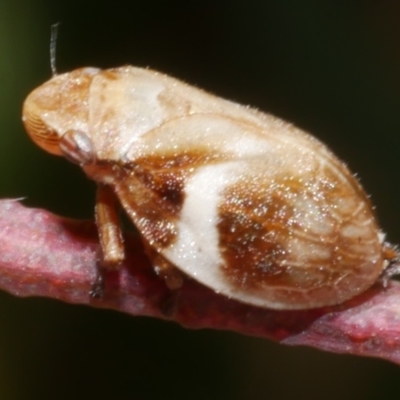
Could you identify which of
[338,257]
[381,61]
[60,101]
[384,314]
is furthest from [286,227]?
[381,61]

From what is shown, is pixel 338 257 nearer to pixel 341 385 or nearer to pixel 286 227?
pixel 286 227

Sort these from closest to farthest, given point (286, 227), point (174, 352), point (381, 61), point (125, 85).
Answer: point (286, 227), point (125, 85), point (174, 352), point (381, 61)

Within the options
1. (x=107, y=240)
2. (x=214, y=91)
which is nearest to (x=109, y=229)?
(x=107, y=240)

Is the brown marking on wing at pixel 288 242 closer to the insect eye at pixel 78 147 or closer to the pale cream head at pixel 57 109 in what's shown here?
the insect eye at pixel 78 147

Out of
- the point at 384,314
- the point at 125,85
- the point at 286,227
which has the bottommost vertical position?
the point at 384,314

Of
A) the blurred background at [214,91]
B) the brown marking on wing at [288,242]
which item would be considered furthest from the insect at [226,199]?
the blurred background at [214,91]

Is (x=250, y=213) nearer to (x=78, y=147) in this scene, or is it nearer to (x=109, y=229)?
(x=109, y=229)

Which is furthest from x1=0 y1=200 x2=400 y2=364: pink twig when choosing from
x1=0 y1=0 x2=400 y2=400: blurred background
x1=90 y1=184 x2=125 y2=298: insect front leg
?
x1=0 y1=0 x2=400 y2=400: blurred background
